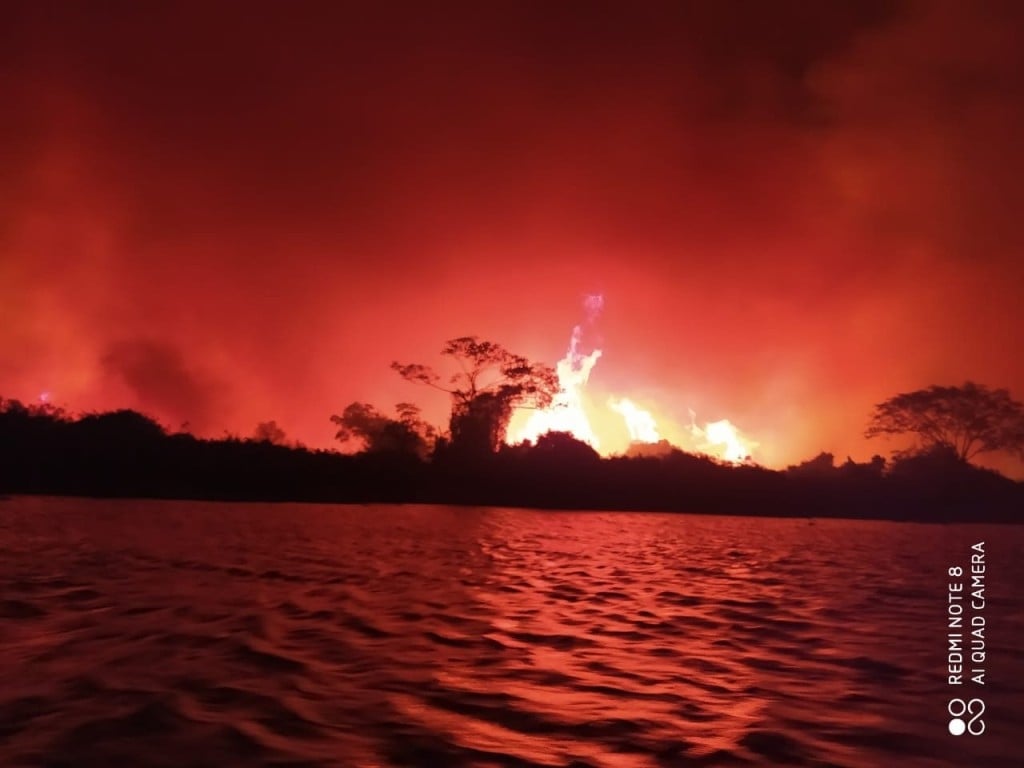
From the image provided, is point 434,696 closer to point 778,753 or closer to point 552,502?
point 778,753

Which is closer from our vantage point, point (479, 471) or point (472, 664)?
point (472, 664)

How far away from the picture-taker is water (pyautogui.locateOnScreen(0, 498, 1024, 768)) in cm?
560

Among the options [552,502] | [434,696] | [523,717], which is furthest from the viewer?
[552,502]

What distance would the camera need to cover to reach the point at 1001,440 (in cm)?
7062

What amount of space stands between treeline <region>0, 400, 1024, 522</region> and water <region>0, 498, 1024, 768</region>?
112ft

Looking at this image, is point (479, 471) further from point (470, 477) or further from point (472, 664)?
point (472, 664)

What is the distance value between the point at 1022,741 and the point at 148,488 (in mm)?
50096

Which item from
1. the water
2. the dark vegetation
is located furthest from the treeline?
the water

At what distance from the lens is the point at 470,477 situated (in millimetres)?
58062

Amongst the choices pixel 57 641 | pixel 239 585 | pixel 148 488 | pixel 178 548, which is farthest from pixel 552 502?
pixel 57 641

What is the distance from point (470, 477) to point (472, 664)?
5027cm

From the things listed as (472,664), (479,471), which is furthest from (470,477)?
(472,664)

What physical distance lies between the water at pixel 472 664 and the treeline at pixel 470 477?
112 ft

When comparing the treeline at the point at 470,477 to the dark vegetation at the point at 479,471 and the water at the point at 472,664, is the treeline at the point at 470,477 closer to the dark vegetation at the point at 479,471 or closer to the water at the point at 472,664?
the dark vegetation at the point at 479,471
